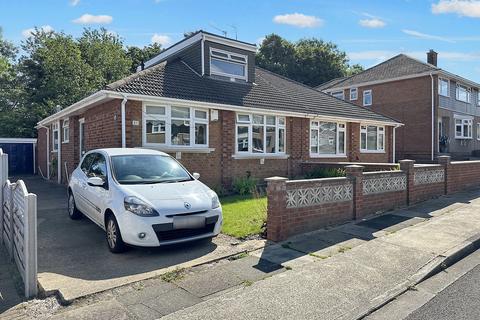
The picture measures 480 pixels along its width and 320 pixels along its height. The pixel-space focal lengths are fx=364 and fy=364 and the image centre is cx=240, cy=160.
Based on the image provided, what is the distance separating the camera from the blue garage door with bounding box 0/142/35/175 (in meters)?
22.6

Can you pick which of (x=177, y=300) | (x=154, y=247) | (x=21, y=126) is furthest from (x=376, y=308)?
(x=21, y=126)

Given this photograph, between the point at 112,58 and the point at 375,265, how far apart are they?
108ft

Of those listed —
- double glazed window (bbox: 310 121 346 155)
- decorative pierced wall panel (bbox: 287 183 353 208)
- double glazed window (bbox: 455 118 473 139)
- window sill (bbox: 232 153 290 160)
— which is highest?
double glazed window (bbox: 455 118 473 139)

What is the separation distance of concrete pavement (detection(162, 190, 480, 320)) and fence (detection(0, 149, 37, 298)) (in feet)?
6.16

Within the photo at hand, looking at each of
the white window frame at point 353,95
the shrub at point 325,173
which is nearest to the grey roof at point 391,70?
the white window frame at point 353,95

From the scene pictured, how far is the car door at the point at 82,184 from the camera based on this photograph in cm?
724

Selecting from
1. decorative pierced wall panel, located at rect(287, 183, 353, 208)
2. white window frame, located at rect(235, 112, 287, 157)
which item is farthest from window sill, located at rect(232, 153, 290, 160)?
decorative pierced wall panel, located at rect(287, 183, 353, 208)

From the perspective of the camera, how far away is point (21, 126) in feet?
91.6

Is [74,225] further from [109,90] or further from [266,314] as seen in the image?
[266,314]

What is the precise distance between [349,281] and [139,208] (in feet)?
10.3

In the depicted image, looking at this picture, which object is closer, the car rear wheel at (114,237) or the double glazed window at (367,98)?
the car rear wheel at (114,237)

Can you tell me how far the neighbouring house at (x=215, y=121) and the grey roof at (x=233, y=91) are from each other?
→ 5cm

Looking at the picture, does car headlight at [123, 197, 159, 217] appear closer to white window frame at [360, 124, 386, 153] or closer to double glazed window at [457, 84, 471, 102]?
white window frame at [360, 124, 386, 153]

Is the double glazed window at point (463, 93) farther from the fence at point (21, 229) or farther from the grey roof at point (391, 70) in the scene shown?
the fence at point (21, 229)
